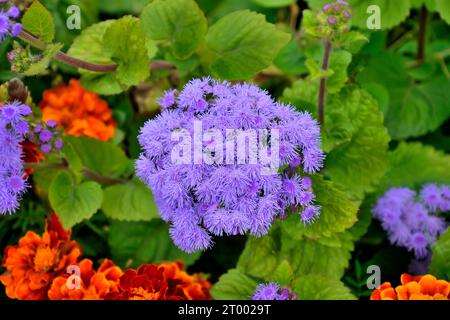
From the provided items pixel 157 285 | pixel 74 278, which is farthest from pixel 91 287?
pixel 157 285

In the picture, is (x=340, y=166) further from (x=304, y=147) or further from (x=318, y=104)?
(x=304, y=147)

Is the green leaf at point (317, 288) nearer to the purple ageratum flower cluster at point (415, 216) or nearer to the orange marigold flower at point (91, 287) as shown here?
the purple ageratum flower cluster at point (415, 216)

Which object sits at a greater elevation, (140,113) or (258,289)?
(140,113)

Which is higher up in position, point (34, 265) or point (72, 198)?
point (72, 198)

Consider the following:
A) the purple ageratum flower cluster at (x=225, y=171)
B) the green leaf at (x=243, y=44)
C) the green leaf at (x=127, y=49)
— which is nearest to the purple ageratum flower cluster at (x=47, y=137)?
the green leaf at (x=127, y=49)

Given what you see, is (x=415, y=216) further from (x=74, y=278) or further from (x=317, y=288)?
(x=74, y=278)
